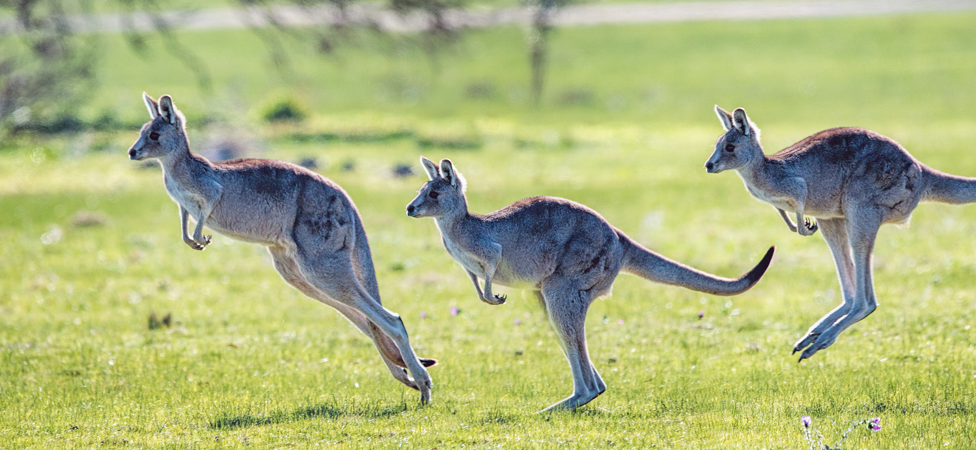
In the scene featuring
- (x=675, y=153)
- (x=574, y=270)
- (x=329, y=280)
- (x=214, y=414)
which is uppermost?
(x=675, y=153)

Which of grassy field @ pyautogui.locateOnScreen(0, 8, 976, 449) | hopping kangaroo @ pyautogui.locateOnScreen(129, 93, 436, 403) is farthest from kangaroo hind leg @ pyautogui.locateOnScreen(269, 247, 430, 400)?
grassy field @ pyautogui.locateOnScreen(0, 8, 976, 449)

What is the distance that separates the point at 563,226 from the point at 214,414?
124 inches

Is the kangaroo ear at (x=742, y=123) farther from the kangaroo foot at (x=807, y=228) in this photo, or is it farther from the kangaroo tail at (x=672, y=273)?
the kangaroo tail at (x=672, y=273)

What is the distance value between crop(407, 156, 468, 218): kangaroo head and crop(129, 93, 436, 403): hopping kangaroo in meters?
0.96

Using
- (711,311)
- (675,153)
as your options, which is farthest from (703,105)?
(711,311)

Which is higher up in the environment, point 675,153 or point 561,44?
point 561,44

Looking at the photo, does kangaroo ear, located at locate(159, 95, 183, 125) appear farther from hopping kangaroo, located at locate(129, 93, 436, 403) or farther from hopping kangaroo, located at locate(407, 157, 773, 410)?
hopping kangaroo, located at locate(407, 157, 773, 410)

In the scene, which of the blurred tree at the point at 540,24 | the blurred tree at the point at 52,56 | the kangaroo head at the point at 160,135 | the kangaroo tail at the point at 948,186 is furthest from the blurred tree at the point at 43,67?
the blurred tree at the point at 540,24

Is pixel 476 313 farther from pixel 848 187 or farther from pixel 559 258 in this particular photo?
pixel 848 187

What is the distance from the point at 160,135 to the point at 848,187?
17.6 feet

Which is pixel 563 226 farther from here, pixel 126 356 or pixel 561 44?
pixel 561 44

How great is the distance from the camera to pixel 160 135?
7414 mm

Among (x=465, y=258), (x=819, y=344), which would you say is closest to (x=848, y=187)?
(x=819, y=344)

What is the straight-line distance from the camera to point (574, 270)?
7500 mm
